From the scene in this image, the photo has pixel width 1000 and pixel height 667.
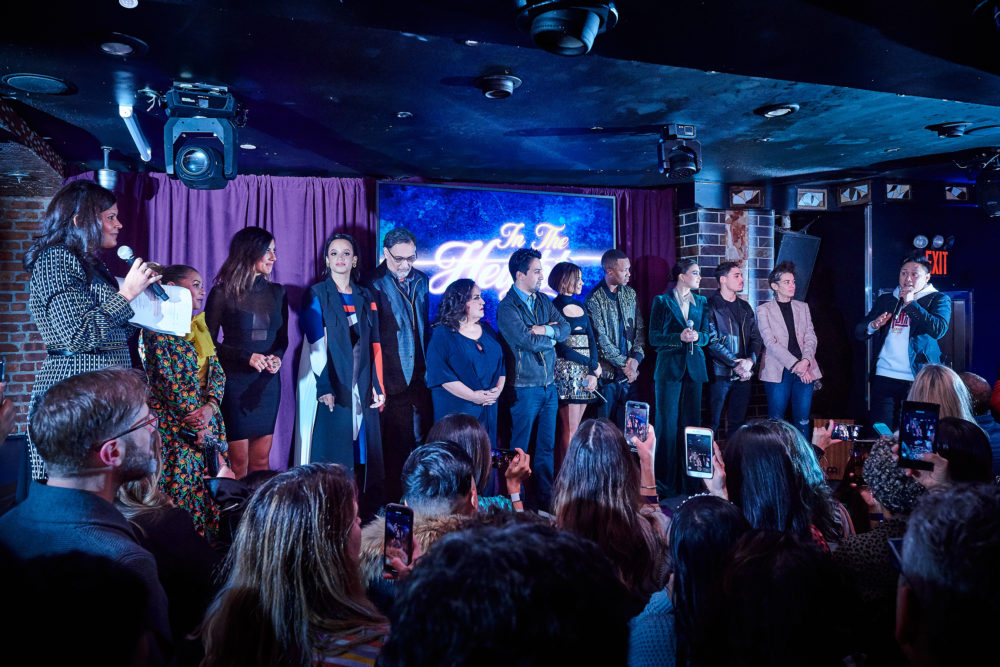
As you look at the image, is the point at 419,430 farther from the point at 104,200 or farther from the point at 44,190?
the point at 44,190

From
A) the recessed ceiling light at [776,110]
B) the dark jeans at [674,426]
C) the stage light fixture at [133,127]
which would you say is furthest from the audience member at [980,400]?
the stage light fixture at [133,127]

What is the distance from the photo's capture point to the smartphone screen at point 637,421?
2.82 m

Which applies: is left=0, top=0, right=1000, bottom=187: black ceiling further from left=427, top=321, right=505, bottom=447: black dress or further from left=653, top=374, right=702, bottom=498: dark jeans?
left=653, top=374, right=702, bottom=498: dark jeans

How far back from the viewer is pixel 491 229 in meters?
5.30

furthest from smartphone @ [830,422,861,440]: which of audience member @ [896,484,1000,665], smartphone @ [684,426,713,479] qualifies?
audience member @ [896,484,1000,665]

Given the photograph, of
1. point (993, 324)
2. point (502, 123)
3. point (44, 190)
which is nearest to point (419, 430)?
point (502, 123)

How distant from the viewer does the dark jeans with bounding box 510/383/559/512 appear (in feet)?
15.0

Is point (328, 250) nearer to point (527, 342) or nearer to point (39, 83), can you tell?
point (527, 342)

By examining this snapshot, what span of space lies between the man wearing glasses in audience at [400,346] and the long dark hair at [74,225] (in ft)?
6.47

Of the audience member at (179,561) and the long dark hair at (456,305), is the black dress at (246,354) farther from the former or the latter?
the audience member at (179,561)

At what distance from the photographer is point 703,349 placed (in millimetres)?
5250

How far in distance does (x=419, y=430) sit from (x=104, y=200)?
2.60 m

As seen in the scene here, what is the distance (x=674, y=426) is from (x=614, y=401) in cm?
54

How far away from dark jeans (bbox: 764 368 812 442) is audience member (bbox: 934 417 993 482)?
3185 millimetres
